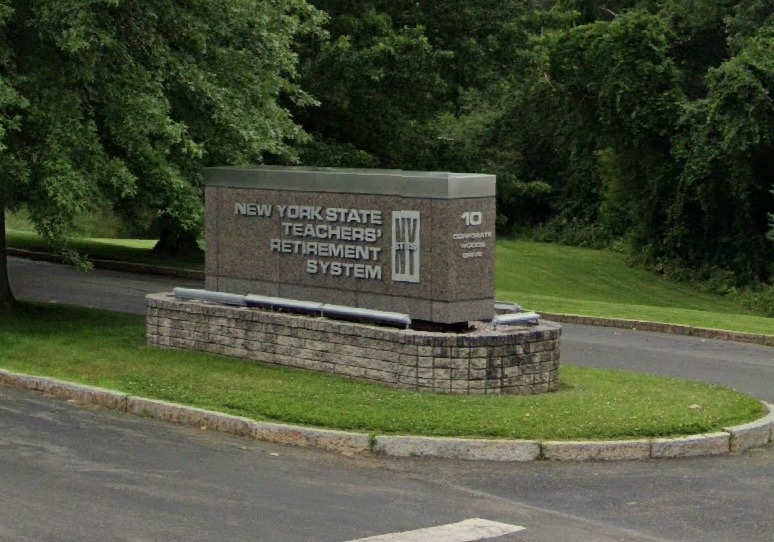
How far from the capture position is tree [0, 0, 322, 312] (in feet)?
51.8

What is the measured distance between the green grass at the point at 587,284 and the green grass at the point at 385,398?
Answer: 10.3 m

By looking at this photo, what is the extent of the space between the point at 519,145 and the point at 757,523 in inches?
1840

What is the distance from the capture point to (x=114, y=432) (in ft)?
38.6

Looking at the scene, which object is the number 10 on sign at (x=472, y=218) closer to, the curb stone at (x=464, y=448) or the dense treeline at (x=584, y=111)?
the curb stone at (x=464, y=448)

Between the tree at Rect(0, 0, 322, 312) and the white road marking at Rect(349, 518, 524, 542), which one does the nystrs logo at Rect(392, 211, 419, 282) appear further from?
the white road marking at Rect(349, 518, 524, 542)

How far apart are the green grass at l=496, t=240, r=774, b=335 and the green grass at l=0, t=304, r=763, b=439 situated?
1033 cm

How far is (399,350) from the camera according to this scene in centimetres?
1300

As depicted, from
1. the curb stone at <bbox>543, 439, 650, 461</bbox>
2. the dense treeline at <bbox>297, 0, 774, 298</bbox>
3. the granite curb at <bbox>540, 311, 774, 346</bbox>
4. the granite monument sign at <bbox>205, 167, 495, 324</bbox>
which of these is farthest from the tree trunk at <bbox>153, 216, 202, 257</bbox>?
the curb stone at <bbox>543, 439, 650, 461</bbox>

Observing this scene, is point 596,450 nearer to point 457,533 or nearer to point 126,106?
point 457,533

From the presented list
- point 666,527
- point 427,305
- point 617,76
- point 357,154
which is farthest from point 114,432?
point 617,76

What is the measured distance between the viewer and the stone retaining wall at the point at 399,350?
1274cm

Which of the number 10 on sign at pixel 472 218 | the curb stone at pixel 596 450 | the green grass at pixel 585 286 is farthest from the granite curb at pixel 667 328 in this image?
the curb stone at pixel 596 450

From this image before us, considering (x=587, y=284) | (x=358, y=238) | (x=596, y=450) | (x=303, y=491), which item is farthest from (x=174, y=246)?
(x=303, y=491)

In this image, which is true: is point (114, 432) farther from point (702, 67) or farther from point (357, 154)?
point (702, 67)
